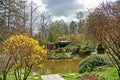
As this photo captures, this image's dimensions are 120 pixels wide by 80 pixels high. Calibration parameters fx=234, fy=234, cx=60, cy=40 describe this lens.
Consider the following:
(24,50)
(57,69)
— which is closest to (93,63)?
(57,69)

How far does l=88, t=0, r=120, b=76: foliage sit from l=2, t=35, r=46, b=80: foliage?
2.42 metres

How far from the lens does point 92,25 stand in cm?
959

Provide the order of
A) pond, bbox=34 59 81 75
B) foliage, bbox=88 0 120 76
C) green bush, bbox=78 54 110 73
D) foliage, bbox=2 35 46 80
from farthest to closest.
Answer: pond, bbox=34 59 81 75
green bush, bbox=78 54 110 73
foliage, bbox=2 35 46 80
foliage, bbox=88 0 120 76

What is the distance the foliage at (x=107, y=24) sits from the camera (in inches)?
336

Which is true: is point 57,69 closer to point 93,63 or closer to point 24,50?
point 93,63

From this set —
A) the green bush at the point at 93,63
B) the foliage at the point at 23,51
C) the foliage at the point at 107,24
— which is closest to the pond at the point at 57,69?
the green bush at the point at 93,63

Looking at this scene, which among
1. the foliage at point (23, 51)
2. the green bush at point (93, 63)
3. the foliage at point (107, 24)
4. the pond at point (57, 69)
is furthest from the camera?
the pond at point (57, 69)

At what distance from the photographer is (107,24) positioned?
8906 mm

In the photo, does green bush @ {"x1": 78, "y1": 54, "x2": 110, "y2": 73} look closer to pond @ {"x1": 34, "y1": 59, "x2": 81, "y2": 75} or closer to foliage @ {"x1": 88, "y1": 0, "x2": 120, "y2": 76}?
pond @ {"x1": 34, "y1": 59, "x2": 81, "y2": 75}

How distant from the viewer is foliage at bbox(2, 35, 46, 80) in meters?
9.71

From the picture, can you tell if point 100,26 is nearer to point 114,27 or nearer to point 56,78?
point 114,27

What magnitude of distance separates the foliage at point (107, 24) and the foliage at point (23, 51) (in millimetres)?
2421

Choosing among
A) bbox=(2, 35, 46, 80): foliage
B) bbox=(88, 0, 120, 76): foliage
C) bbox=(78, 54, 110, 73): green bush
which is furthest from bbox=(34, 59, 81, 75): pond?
bbox=(88, 0, 120, 76): foliage

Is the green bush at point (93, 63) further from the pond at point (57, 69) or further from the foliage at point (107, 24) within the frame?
the foliage at point (107, 24)
